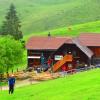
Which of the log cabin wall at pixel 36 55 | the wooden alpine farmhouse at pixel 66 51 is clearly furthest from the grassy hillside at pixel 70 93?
the log cabin wall at pixel 36 55

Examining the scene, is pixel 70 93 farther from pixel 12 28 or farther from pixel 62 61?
pixel 12 28

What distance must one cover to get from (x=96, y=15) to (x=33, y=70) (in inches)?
5038

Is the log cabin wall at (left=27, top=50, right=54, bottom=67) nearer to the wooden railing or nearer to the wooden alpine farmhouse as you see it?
the wooden alpine farmhouse

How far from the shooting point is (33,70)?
2980 inches

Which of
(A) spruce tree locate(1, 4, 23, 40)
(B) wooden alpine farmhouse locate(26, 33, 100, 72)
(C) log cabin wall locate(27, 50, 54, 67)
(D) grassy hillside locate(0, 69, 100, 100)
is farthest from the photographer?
(A) spruce tree locate(1, 4, 23, 40)

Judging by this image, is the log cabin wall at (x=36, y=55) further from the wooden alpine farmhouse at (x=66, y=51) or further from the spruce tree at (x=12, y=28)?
the spruce tree at (x=12, y=28)

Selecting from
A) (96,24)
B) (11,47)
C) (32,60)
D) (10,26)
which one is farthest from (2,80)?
(96,24)

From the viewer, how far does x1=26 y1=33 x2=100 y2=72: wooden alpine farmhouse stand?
72938mm

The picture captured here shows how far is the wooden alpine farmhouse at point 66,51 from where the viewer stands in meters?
72.9

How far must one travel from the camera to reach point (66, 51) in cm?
7400

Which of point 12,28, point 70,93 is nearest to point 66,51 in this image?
point 70,93

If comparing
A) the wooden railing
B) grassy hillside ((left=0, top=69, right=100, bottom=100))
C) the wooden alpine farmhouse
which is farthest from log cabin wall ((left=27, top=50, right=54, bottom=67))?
grassy hillside ((left=0, top=69, right=100, bottom=100))

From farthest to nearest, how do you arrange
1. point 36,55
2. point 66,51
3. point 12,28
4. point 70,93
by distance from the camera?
point 12,28
point 36,55
point 66,51
point 70,93

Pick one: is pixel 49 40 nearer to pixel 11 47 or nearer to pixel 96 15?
pixel 11 47
